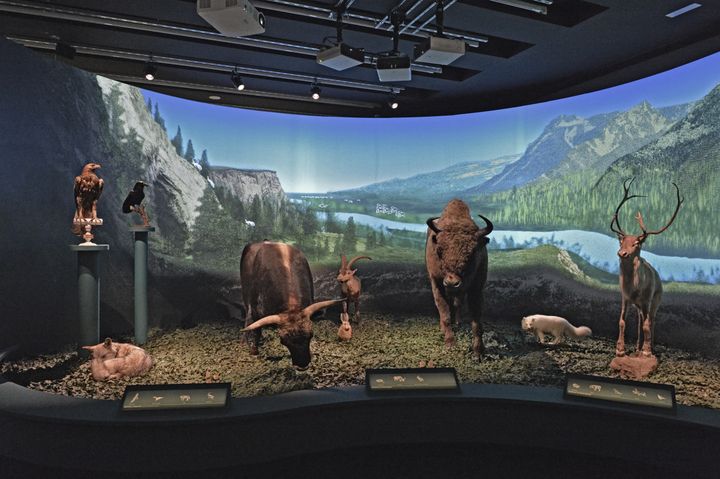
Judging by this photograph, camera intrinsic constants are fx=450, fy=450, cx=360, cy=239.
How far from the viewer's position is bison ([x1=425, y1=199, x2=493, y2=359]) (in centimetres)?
380

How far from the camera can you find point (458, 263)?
379 centimetres

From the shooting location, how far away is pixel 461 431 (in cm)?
292

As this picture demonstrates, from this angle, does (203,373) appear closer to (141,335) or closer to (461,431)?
(141,335)

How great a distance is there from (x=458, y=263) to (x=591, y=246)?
2771 millimetres

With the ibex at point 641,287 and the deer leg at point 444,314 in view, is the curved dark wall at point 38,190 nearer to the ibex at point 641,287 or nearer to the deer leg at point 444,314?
the deer leg at point 444,314

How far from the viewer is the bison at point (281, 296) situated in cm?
353

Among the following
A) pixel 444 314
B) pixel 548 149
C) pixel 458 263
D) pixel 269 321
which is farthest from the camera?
pixel 548 149

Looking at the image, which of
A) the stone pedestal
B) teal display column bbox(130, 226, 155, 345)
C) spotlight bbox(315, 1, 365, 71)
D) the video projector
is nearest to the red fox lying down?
teal display column bbox(130, 226, 155, 345)

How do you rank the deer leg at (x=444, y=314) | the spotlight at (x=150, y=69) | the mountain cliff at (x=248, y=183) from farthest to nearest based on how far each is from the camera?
1. the mountain cliff at (x=248, y=183)
2. the spotlight at (x=150, y=69)
3. the deer leg at (x=444, y=314)

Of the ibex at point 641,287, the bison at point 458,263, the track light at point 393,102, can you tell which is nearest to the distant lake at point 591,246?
the ibex at point 641,287

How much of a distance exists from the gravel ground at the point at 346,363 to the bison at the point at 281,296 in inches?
10.6

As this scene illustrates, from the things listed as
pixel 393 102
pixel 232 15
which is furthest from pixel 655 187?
pixel 232 15

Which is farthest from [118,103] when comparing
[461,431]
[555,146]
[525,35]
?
[555,146]

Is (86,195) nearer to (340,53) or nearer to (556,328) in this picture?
(340,53)
